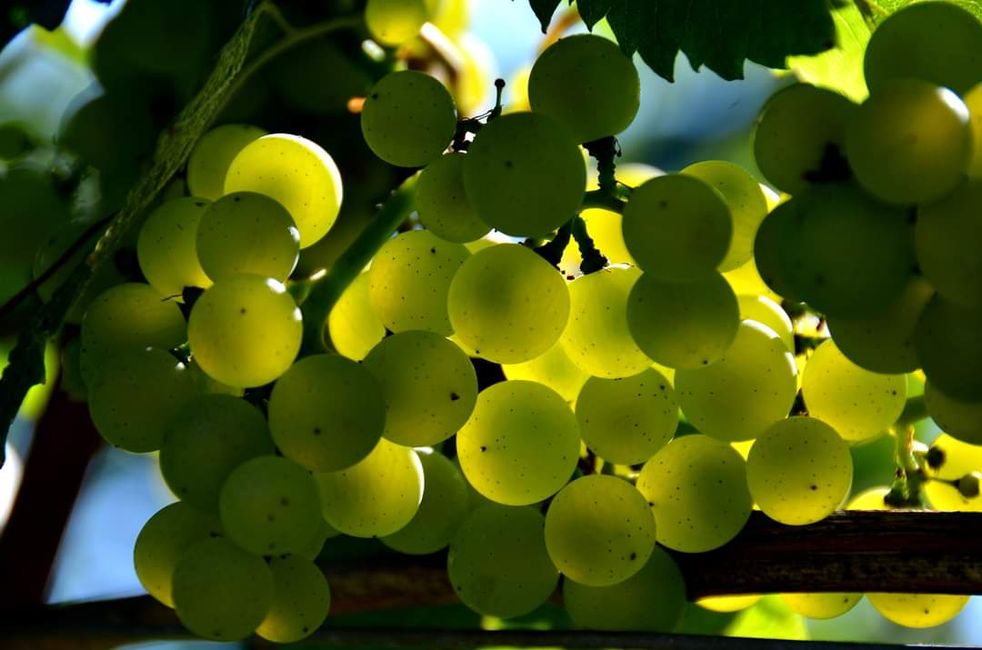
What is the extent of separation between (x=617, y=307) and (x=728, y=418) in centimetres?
13

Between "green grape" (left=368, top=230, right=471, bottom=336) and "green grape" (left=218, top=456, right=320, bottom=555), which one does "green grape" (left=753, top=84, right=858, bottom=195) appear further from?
"green grape" (left=218, top=456, right=320, bottom=555)

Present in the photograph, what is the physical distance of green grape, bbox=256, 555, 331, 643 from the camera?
0.88m

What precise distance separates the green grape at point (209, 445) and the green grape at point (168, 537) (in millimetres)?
49

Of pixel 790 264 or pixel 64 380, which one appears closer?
pixel 790 264

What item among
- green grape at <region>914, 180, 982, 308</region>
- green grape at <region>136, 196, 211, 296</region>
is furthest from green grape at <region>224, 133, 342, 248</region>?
green grape at <region>914, 180, 982, 308</region>

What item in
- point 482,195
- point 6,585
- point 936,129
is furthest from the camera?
point 6,585

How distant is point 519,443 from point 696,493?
14 cm

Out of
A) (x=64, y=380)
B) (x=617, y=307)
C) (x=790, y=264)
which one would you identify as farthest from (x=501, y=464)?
(x=64, y=380)

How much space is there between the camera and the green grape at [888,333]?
0.77m

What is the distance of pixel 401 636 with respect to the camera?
0.98m

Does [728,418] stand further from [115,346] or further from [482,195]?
[115,346]

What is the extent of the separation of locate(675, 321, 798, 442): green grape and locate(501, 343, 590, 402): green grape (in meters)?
0.10

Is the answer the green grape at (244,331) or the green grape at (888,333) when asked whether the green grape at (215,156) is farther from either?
the green grape at (888,333)

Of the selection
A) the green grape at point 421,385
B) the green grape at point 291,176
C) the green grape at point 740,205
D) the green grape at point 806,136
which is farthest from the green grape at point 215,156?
the green grape at point 806,136
